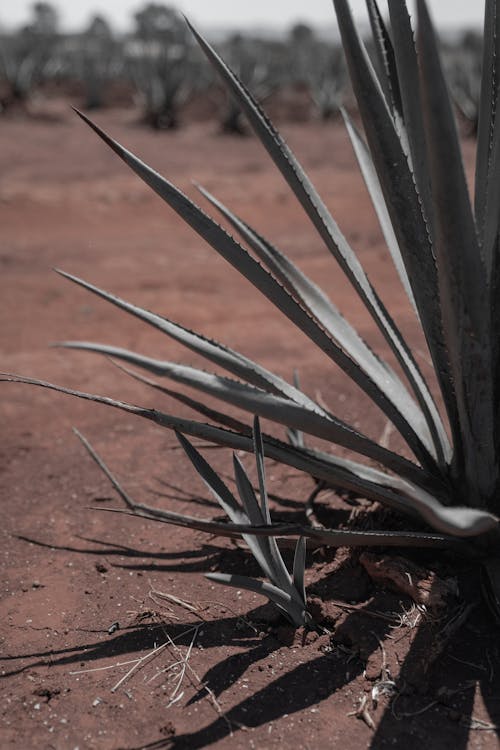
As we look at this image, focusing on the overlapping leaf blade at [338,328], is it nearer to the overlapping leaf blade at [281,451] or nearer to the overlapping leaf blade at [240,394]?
the overlapping leaf blade at [281,451]

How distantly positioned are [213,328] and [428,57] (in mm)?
2770

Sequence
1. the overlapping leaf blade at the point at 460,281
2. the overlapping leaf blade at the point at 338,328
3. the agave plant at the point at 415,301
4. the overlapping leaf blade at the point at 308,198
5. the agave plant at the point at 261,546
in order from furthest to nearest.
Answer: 1. the overlapping leaf blade at the point at 338,328
2. the overlapping leaf blade at the point at 308,198
3. the agave plant at the point at 261,546
4. the agave plant at the point at 415,301
5. the overlapping leaf blade at the point at 460,281


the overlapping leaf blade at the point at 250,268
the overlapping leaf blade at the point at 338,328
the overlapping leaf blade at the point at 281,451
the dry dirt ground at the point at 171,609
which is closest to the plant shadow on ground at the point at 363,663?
the dry dirt ground at the point at 171,609

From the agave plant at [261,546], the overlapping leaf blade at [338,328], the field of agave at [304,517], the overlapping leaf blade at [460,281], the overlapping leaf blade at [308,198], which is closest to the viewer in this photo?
the overlapping leaf blade at [460,281]

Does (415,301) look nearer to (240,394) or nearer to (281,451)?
(281,451)

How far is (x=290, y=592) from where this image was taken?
1.70 metres

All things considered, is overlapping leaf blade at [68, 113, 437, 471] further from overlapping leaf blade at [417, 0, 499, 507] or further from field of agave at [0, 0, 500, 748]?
overlapping leaf blade at [417, 0, 499, 507]

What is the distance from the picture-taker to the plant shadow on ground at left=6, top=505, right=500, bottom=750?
151 centimetres

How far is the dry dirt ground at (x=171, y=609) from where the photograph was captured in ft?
5.02

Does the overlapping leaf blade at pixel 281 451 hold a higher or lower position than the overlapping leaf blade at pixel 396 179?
lower

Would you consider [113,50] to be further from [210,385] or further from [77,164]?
[210,385]

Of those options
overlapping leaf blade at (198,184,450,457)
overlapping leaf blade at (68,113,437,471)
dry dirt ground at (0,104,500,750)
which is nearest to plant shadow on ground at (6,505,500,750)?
dry dirt ground at (0,104,500,750)

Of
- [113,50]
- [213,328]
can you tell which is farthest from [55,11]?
[213,328]

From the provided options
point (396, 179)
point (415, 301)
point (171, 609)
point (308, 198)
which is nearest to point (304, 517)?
point (171, 609)
